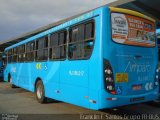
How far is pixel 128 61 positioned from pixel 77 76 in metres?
1.48

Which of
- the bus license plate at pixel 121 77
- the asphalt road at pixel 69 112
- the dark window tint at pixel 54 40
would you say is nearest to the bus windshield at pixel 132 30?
the bus license plate at pixel 121 77

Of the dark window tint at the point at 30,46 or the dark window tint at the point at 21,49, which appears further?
the dark window tint at the point at 21,49

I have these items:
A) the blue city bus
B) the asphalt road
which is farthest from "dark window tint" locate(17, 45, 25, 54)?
the blue city bus

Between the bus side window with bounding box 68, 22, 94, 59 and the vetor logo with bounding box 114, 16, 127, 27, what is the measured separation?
62 cm

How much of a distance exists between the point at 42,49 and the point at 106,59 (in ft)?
15.5

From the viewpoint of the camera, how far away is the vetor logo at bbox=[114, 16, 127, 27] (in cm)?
710

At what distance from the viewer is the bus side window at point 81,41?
7.24m

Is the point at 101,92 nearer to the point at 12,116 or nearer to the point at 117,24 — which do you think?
the point at 117,24

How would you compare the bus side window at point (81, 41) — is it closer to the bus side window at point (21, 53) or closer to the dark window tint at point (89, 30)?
the dark window tint at point (89, 30)

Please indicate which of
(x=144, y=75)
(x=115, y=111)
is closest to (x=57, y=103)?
(x=115, y=111)

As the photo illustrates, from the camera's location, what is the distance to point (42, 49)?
11.0 m

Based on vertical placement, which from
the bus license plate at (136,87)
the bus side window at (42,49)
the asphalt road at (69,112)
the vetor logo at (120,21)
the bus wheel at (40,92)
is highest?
the vetor logo at (120,21)

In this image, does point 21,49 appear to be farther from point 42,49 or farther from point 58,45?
point 58,45

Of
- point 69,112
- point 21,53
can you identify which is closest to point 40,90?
point 69,112
